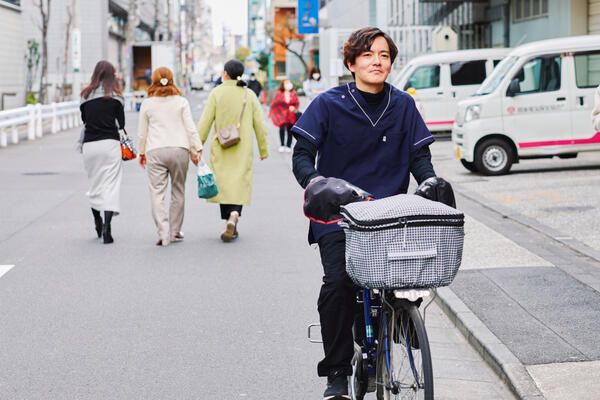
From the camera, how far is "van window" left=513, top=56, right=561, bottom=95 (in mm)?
16031

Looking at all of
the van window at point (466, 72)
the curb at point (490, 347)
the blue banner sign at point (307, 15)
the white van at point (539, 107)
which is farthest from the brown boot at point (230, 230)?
the blue banner sign at point (307, 15)

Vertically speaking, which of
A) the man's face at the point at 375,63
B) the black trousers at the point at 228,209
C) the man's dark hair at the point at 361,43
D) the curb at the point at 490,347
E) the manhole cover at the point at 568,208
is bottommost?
the curb at the point at 490,347

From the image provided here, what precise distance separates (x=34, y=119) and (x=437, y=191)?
25.6 metres

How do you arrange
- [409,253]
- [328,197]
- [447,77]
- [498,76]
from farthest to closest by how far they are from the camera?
1. [447,77]
2. [498,76]
3. [328,197]
4. [409,253]

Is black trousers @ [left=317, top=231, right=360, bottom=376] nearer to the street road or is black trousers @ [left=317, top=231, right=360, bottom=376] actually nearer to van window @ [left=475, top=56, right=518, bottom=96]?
the street road

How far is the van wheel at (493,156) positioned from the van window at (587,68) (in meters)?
1.53

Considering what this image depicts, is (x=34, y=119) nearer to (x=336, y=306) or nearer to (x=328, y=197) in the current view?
(x=336, y=306)

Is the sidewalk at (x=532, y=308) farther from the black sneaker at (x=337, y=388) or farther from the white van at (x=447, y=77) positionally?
the white van at (x=447, y=77)

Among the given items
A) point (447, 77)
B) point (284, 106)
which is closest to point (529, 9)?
point (447, 77)

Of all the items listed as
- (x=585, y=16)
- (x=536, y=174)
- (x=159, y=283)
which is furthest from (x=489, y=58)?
(x=159, y=283)

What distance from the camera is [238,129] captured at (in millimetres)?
10328

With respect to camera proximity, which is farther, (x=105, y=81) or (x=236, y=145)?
(x=236, y=145)

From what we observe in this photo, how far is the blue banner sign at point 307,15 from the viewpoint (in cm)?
4334

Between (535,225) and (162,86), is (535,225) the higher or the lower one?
the lower one
